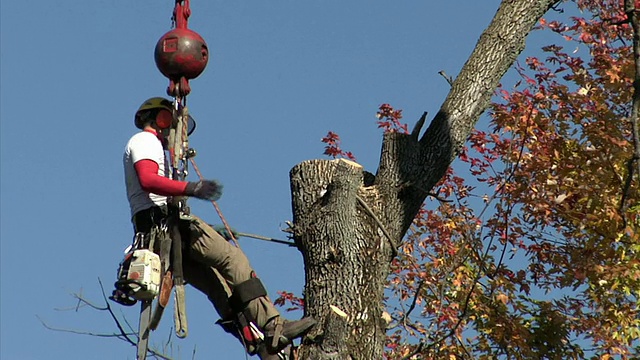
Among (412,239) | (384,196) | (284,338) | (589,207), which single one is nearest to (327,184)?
(384,196)

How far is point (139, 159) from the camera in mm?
6871

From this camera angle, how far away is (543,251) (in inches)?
400

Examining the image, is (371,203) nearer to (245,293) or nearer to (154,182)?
(245,293)

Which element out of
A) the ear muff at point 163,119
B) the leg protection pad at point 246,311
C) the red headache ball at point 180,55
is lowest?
the leg protection pad at point 246,311

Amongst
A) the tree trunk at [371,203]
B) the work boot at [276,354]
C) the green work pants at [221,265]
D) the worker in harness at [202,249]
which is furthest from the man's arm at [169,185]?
the work boot at [276,354]

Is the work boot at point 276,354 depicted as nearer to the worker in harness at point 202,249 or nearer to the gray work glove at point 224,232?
the worker in harness at point 202,249

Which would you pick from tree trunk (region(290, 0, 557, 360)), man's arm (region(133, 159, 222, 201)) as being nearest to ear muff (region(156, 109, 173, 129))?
man's arm (region(133, 159, 222, 201))

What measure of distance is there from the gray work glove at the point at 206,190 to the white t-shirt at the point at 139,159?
13.9 inches

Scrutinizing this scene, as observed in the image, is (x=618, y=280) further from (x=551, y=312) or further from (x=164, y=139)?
(x=164, y=139)

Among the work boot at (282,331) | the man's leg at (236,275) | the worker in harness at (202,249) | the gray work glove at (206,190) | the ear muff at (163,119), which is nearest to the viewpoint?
the work boot at (282,331)

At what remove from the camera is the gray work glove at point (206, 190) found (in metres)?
6.65

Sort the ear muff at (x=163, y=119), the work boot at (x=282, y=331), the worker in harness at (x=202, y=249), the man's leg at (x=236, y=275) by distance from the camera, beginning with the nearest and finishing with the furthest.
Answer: the work boot at (x=282, y=331) → the worker in harness at (x=202, y=249) → the man's leg at (x=236, y=275) → the ear muff at (x=163, y=119)

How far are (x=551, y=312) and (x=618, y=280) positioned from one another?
593mm

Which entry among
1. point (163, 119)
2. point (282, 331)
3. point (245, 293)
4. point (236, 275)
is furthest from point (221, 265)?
point (163, 119)
